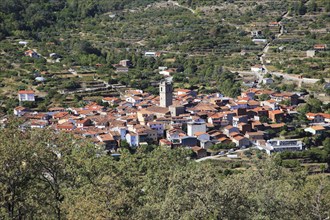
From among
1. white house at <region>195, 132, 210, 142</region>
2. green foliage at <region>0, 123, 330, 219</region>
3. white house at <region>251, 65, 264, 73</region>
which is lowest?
white house at <region>195, 132, 210, 142</region>

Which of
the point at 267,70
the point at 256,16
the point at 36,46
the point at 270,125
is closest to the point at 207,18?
the point at 256,16

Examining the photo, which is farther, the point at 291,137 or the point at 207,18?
the point at 207,18

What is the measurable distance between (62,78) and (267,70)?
16.4m

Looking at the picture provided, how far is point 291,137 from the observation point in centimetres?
2738

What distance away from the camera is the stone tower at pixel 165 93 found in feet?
97.8

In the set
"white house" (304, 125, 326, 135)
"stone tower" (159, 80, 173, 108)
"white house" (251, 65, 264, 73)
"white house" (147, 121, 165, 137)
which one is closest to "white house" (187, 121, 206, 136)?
"white house" (147, 121, 165, 137)

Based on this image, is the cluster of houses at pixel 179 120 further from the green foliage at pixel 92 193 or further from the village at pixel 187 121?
the green foliage at pixel 92 193

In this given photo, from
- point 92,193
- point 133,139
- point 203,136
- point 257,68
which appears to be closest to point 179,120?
point 203,136

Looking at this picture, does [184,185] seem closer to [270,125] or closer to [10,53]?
[270,125]

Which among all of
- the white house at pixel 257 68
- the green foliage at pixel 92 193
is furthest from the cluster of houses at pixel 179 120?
the green foliage at pixel 92 193

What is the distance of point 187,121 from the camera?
93.1 ft

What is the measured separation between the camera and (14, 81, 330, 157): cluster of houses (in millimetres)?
26172

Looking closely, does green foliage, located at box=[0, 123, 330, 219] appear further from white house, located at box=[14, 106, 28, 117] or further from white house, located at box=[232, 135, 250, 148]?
white house, located at box=[14, 106, 28, 117]

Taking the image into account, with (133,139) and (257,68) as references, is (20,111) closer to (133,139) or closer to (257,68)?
(133,139)
